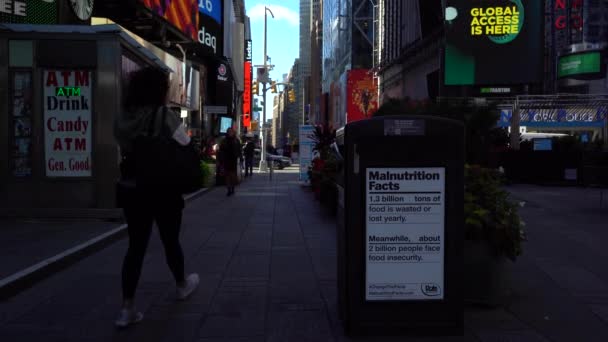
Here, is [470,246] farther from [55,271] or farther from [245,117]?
[245,117]

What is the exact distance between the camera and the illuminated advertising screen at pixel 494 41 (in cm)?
3828

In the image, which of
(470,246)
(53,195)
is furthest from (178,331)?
(53,195)

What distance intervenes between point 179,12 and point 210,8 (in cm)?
1222

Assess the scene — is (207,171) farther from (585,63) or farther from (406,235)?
(585,63)

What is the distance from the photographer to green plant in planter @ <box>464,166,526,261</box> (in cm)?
530

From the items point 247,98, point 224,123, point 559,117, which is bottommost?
point 224,123

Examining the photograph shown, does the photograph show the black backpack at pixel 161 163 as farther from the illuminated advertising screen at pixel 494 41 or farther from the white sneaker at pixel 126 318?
the illuminated advertising screen at pixel 494 41

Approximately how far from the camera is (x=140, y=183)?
474 centimetres

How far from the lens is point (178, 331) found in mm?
4734

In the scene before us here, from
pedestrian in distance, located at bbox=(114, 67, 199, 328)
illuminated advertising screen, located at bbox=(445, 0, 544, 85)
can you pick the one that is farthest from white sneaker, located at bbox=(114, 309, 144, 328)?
illuminated advertising screen, located at bbox=(445, 0, 544, 85)

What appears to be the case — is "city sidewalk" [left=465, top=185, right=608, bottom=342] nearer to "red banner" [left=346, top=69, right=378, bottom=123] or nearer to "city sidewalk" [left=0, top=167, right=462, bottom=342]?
"city sidewalk" [left=0, top=167, right=462, bottom=342]

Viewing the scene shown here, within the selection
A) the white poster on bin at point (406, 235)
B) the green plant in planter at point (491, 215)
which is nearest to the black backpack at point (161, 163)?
the white poster on bin at point (406, 235)

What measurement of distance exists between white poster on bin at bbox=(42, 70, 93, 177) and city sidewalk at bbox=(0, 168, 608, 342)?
2105mm

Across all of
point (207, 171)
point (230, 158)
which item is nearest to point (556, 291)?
point (230, 158)
